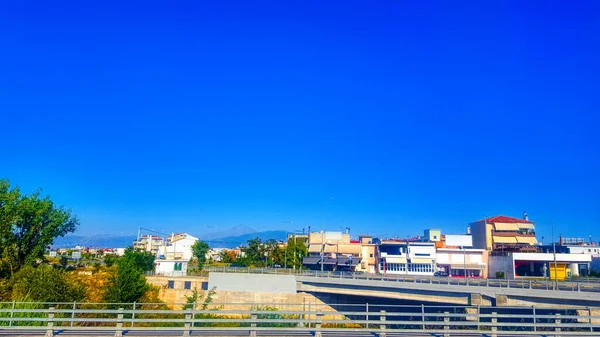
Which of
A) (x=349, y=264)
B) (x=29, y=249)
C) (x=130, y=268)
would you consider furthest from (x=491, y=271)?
(x=29, y=249)

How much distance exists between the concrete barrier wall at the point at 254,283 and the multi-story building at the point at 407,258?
32745 mm

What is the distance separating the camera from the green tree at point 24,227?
151ft

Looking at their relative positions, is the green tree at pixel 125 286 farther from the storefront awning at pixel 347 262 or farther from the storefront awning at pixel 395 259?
the storefront awning at pixel 395 259

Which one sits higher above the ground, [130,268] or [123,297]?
[130,268]

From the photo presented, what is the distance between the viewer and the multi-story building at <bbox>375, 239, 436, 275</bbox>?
265 ft

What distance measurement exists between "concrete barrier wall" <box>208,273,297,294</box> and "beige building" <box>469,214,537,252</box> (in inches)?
1799

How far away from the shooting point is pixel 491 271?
7844 cm

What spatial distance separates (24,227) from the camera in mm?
48531

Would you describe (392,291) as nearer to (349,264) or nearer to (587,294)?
(587,294)

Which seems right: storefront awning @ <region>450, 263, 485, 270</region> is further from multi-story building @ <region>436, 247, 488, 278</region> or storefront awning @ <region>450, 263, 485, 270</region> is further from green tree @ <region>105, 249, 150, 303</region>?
green tree @ <region>105, 249, 150, 303</region>

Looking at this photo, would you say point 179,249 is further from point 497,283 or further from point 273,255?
point 497,283

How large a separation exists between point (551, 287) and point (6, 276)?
5042 cm

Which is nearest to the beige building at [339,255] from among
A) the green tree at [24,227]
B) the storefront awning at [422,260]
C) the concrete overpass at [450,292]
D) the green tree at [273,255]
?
the green tree at [273,255]

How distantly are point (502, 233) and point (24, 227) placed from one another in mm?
76679
